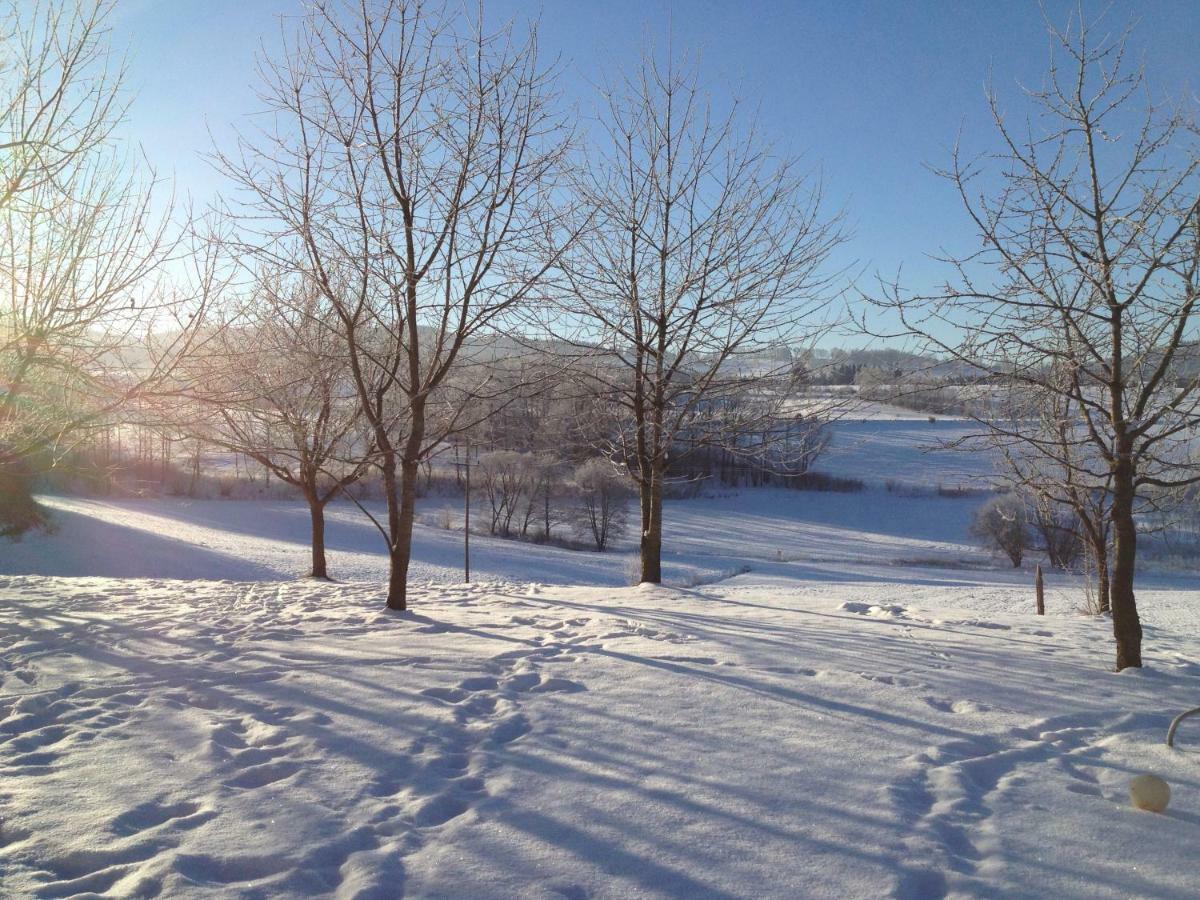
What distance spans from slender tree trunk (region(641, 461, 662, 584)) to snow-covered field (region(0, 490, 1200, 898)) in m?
2.89

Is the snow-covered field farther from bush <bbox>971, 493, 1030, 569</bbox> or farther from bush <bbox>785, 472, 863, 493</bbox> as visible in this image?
bush <bbox>785, 472, 863, 493</bbox>

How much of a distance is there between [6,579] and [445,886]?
1118cm

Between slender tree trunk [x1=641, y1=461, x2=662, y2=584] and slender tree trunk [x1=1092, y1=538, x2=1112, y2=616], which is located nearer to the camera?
slender tree trunk [x1=641, y1=461, x2=662, y2=584]

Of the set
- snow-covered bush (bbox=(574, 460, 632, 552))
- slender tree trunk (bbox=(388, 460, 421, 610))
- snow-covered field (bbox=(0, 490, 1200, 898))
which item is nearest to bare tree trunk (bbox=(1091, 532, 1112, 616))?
snow-covered field (bbox=(0, 490, 1200, 898))

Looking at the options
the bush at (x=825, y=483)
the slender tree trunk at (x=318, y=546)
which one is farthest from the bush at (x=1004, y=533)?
the slender tree trunk at (x=318, y=546)

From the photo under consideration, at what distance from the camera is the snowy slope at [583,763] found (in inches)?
110

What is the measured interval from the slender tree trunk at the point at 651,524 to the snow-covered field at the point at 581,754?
289cm

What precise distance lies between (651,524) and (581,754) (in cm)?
744

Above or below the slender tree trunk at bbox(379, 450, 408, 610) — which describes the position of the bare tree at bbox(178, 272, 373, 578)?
above

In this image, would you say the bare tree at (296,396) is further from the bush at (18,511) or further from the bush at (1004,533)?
the bush at (1004,533)

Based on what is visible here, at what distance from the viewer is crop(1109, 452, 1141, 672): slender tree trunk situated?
18.5 feet

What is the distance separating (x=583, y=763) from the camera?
3.72 metres

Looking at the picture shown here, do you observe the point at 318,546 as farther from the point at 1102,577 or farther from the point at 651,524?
the point at 1102,577

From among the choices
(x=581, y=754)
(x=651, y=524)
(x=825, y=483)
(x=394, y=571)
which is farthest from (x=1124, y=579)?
(x=825, y=483)
